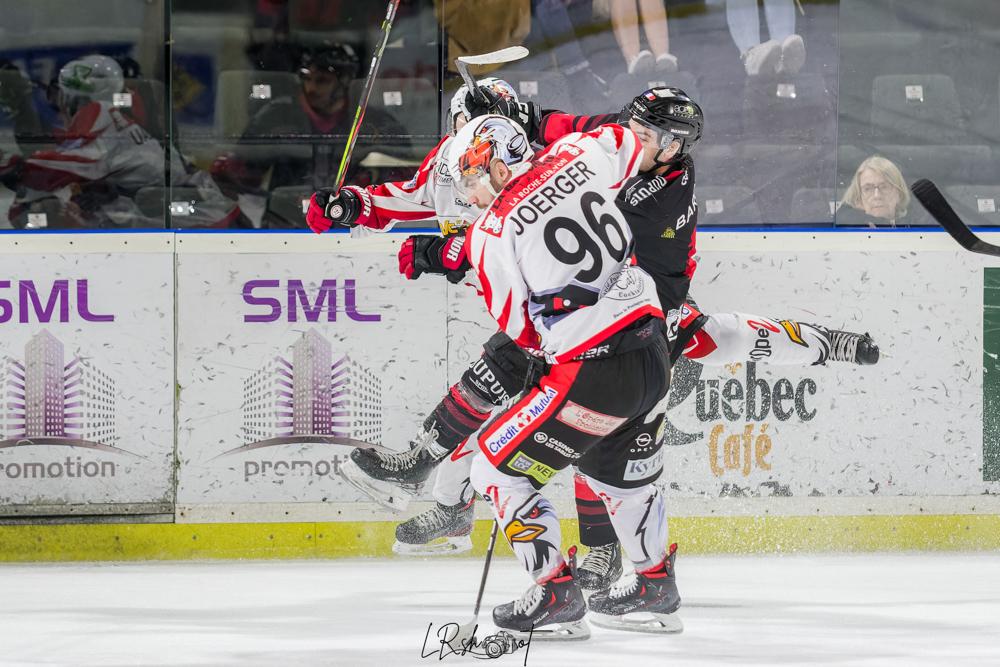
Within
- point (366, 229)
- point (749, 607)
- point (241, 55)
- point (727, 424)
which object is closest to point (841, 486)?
point (727, 424)

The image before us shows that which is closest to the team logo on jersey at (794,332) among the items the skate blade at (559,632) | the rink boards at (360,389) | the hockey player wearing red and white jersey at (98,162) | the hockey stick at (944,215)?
the hockey stick at (944,215)

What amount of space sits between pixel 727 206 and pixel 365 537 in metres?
1.77

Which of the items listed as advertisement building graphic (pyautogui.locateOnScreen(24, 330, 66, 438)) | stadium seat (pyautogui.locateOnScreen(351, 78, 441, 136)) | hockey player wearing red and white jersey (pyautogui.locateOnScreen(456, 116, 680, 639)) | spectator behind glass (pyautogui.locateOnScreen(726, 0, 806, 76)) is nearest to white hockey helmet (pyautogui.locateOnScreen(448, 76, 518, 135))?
hockey player wearing red and white jersey (pyautogui.locateOnScreen(456, 116, 680, 639))

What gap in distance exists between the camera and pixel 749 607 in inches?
167

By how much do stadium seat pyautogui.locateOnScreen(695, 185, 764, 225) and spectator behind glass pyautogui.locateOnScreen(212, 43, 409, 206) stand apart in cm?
112

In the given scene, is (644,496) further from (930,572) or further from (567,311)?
(930,572)

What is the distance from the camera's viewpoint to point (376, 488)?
183 inches

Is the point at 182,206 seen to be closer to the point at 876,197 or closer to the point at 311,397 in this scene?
the point at 311,397

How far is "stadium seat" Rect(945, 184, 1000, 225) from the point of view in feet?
17.6

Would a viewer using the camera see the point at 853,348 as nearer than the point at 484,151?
No

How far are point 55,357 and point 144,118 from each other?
0.92m

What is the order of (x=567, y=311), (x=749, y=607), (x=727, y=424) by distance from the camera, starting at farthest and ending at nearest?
(x=727, y=424), (x=749, y=607), (x=567, y=311)

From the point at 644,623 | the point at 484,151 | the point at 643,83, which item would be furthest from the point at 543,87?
the point at 644,623

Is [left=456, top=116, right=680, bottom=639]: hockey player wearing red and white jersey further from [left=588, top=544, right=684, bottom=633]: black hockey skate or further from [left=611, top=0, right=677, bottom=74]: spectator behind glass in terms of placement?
[left=611, top=0, right=677, bottom=74]: spectator behind glass
